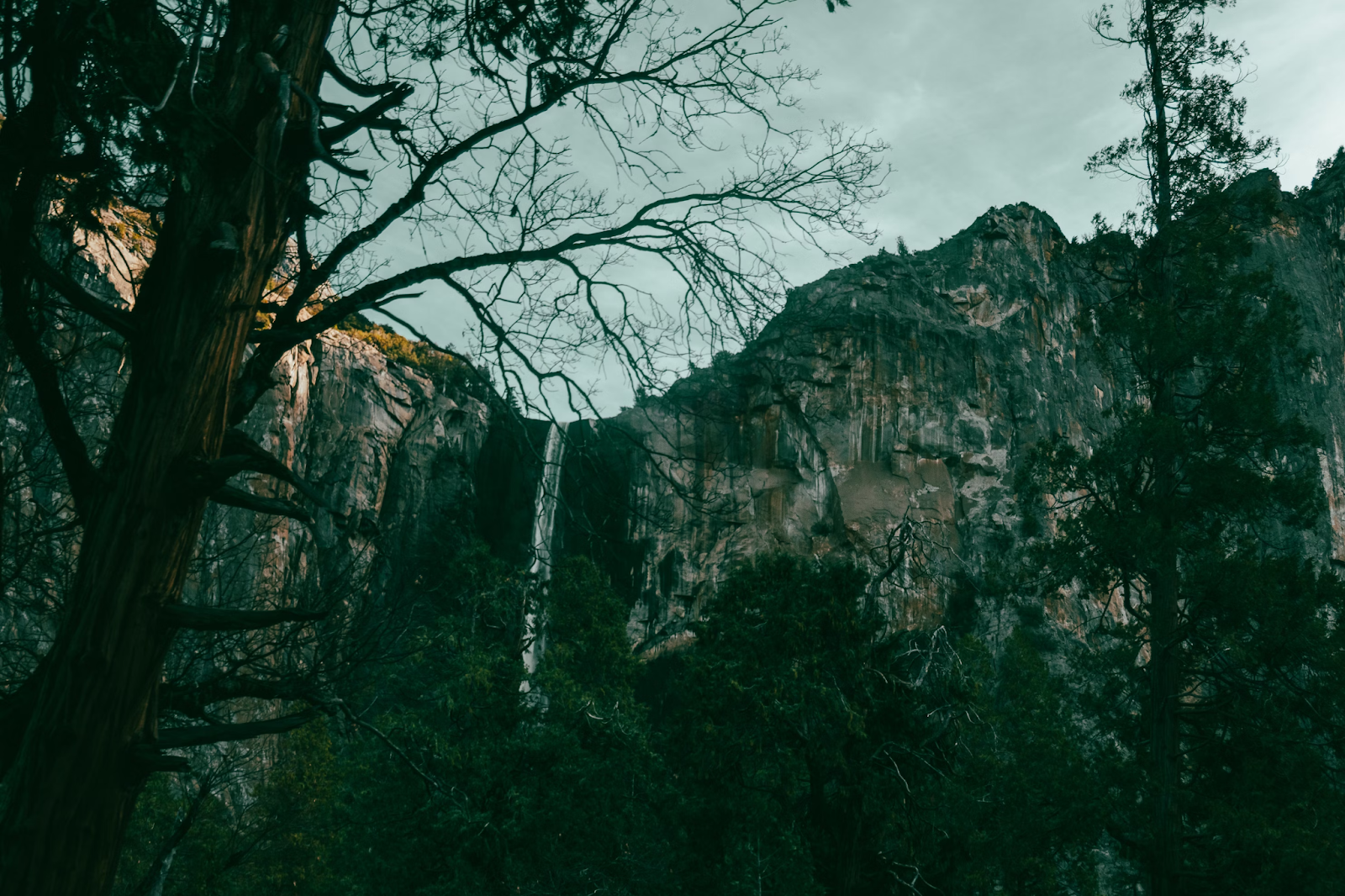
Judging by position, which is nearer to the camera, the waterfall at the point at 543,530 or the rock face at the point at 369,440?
the waterfall at the point at 543,530

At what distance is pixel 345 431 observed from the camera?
34.5 meters

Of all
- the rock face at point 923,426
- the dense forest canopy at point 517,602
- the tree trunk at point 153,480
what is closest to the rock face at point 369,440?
the rock face at point 923,426

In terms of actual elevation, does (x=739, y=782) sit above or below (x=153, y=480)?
below

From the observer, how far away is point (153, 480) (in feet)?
11.2

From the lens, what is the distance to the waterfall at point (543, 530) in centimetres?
506

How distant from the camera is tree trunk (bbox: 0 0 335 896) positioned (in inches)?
122

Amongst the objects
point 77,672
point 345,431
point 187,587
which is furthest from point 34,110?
point 345,431

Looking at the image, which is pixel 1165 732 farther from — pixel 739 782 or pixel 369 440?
pixel 369 440

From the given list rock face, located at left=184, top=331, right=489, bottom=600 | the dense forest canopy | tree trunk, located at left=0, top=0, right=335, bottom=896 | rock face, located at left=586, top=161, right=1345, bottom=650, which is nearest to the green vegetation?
the dense forest canopy

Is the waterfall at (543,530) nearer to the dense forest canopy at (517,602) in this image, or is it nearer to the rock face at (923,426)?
the dense forest canopy at (517,602)

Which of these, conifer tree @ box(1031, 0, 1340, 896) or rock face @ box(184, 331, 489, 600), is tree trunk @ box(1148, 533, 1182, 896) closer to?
conifer tree @ box(1031, 0, 1340, 896)

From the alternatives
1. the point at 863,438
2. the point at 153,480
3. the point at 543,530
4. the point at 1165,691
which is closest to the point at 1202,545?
the point at 1165,691

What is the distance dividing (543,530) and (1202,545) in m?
7.76

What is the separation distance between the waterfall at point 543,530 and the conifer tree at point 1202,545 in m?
6.96
